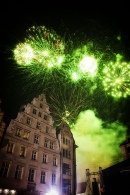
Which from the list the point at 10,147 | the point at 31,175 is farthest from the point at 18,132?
the point at 31,175

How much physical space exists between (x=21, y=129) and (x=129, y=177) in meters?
16.4

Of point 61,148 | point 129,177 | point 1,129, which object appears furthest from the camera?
point 61,148

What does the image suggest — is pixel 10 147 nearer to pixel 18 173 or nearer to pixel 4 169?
pixel 4 169

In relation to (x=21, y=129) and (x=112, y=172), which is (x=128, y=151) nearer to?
(x=112, y=172)

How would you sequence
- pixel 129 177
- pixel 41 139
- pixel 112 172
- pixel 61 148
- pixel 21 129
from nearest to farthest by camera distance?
pixel 129 177 < pixel 112 172 < pixel 21 129 < pixel 41 139 < pixel 61 148

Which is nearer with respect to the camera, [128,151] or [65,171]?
[65,171]

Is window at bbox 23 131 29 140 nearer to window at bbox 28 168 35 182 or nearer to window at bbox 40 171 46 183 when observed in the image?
window at bbox 28 168 35 182

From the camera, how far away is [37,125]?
28.6 metres

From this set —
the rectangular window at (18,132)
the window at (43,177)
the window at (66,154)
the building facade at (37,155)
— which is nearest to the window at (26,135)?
the building facade at (37,155)

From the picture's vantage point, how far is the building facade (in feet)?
72.1

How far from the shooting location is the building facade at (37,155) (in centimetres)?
2197

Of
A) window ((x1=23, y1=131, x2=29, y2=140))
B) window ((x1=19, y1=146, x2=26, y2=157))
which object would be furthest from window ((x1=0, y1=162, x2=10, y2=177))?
window ((x1=23, y1=131, x2=29, y2=140))

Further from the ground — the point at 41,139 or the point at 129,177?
the point at 41,139

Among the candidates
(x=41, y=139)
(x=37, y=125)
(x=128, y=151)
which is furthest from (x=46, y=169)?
(x=128, y=151)
